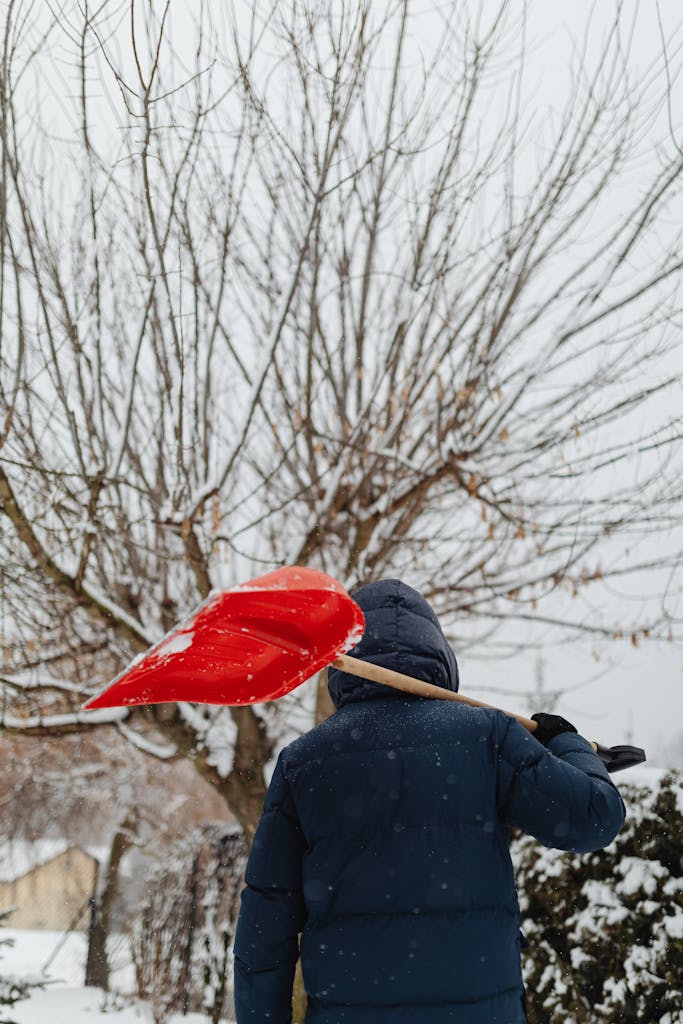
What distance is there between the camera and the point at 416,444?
4.39 metres

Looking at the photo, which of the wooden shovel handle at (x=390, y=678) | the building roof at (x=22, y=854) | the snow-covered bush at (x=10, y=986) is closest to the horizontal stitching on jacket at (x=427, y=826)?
the wooden shovel handle at (x=390, y=678)

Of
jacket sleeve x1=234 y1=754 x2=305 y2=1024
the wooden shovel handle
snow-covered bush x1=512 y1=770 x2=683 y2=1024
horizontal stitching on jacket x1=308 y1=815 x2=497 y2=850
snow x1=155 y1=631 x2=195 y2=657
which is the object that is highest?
snow x1=155 y1=631 x2=195 y2=657

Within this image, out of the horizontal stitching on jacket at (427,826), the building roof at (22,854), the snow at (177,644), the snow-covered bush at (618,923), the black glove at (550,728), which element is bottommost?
the building roof at (22,854)

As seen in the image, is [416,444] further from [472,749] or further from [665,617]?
[472,749]

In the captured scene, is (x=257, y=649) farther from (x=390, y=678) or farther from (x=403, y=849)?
(x=403, y=849)

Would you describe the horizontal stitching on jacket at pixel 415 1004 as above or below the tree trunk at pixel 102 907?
above

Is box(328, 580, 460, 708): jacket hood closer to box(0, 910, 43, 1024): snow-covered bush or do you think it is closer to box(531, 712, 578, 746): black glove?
box(531, 712, 578, 746): black glove

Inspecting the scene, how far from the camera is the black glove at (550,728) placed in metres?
1.77

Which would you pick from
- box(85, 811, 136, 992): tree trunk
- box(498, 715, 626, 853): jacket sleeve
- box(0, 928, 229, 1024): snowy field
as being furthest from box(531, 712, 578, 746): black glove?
box(85, 811, 136, 992): tree trunk

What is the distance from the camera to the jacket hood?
166 centimetres

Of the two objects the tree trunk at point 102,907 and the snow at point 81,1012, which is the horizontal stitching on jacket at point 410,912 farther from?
the tree trunk at point 102,907

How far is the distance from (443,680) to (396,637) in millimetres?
160

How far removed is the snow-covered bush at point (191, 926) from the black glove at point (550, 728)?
179 inches

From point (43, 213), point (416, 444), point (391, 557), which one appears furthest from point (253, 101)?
point (391, 557)
